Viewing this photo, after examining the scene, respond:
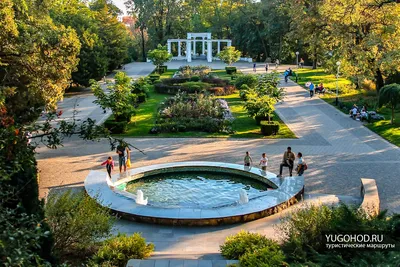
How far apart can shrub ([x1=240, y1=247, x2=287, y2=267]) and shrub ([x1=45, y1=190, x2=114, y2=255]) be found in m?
2.78

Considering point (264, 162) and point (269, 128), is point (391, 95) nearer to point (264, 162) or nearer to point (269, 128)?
point (269, 128)

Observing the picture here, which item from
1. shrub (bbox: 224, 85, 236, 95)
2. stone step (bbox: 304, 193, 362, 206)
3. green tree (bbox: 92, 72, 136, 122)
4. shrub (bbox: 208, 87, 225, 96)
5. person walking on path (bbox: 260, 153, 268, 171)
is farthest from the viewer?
shrub (bbox: 224, 85, 236, 95)

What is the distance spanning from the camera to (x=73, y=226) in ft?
25.1

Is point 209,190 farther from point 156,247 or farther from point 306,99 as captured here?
point 306,99

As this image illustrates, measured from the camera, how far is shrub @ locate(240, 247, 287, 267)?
7203 mm

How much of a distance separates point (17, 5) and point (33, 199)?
1414 centimetres

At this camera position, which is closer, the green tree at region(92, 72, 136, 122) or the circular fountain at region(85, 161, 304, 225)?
the circular fountain at region(85, 161, 304, 225)

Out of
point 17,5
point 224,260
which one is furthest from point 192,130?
point 224,260

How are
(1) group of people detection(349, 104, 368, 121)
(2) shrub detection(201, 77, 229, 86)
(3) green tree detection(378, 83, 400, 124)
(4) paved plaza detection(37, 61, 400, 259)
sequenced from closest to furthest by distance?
(4) paved plaza detection(37, 61, 400, 259) < (3) green tree detection(378, 83, 400, 124) < (1) group of people detection(349, 104, 368, 121) < (2) shrub detection(201, 77, 229, 86)

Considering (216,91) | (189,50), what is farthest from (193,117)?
(189,50)

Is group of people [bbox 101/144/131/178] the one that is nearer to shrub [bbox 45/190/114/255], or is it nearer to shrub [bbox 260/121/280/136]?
shrub [bbox 45/190/114/255]

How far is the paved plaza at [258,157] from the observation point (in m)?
10.3

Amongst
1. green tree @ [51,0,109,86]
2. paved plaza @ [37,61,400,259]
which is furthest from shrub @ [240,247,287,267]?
green tree @ [51,0,109,86]

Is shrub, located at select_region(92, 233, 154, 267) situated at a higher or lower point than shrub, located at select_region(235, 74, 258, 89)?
lower
